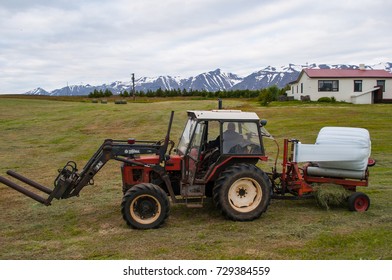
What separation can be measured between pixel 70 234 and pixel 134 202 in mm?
1244

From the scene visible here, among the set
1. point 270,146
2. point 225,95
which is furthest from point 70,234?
point 225,95

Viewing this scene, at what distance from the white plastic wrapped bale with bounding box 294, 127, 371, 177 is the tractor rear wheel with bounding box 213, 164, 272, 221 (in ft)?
4.26

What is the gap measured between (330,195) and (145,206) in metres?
3.78

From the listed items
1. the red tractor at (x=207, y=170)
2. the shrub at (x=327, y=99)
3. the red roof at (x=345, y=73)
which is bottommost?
the shrub at (x=327, y=99)

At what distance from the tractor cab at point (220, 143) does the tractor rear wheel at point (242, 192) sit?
0.85 ft

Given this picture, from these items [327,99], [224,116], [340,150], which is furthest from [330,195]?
[327,99]

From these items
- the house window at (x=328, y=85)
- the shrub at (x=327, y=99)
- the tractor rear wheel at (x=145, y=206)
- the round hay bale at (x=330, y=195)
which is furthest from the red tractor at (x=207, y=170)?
the house window at (x=328, y=85)

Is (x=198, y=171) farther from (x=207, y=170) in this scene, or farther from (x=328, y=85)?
(x=328, y=85)

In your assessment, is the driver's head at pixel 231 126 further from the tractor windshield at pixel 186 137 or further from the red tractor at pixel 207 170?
the tractor windshield at pixel 186 137

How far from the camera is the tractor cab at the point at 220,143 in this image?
8438 mm

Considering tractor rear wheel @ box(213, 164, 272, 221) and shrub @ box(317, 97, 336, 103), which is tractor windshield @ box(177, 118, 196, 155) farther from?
shrub @ box(317, 97, 336, 103)

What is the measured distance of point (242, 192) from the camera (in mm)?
8406

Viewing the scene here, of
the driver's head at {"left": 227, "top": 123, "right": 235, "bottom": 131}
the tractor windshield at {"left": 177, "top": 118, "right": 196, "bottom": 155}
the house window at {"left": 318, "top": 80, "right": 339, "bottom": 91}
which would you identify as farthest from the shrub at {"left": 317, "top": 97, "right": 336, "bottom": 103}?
the driver's head at {"left": 227, "top": 123, "right": 235, "bottom": 131}
